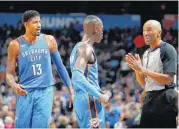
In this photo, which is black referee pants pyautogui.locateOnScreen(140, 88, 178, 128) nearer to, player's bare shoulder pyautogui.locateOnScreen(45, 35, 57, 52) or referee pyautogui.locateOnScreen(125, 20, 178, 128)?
referee pyautogui.locateOnScreen(125, 20, 178, 128)

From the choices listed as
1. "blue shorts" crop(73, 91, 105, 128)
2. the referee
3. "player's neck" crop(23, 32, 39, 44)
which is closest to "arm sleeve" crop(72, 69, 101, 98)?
"blue shorts" crop(73, 91, 105, 128)

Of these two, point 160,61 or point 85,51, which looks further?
point 160,61

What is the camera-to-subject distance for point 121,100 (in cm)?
1390

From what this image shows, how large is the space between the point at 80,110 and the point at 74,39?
1247cm

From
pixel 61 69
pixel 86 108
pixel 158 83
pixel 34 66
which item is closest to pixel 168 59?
pixel 158 83

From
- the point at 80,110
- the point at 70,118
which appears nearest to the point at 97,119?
the point at 80,110

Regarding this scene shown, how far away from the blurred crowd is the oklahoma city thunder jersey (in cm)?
409

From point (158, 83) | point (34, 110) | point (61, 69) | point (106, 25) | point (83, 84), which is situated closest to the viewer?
point (83, 84)

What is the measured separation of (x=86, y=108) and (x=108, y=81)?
10424 millimetres

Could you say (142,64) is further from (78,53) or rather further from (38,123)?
(38,123)

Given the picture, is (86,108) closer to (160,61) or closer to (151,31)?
(160,61)

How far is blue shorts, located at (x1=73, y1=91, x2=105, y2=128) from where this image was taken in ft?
21.0

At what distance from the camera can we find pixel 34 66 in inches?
274

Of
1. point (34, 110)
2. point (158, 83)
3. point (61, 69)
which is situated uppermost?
point (61, 69)
